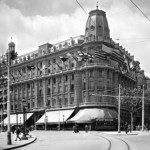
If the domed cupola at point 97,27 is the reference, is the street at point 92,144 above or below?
below

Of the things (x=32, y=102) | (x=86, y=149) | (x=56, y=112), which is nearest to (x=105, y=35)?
(x=56, y=112)

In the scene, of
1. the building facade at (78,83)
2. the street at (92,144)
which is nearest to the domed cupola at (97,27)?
the building facade at (78,83)

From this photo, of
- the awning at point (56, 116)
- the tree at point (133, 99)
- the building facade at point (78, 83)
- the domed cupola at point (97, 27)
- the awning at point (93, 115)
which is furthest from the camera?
the domed cupola at point (97, 27)

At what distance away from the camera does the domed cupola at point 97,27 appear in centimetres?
7112

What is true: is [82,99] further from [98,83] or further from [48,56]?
[48,56]

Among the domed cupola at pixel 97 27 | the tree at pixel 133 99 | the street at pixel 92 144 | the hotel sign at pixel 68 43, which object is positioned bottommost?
the street at pixel 92 144

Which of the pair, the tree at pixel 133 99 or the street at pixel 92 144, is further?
the tree at pixel 133 99

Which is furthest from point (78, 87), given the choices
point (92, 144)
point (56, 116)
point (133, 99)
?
point (92, 144)

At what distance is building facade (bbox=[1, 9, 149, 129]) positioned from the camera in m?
69.0

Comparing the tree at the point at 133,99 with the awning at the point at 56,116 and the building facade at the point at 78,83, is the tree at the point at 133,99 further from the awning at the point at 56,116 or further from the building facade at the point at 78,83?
the awning at the point at 56,116

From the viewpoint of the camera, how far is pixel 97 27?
234 ft

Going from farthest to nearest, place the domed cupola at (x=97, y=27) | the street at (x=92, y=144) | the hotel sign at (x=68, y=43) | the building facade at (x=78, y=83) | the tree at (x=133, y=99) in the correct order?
the hotel sign at (x=68, y=43) → the domed cupola at (x=97, y=27) → the building facade at (x=78, y=83) → the tree at (x=133, y=99) → the street at (x=92, y=144)

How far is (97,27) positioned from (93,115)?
20412 millimetres

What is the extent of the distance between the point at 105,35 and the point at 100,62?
21.1 feet
